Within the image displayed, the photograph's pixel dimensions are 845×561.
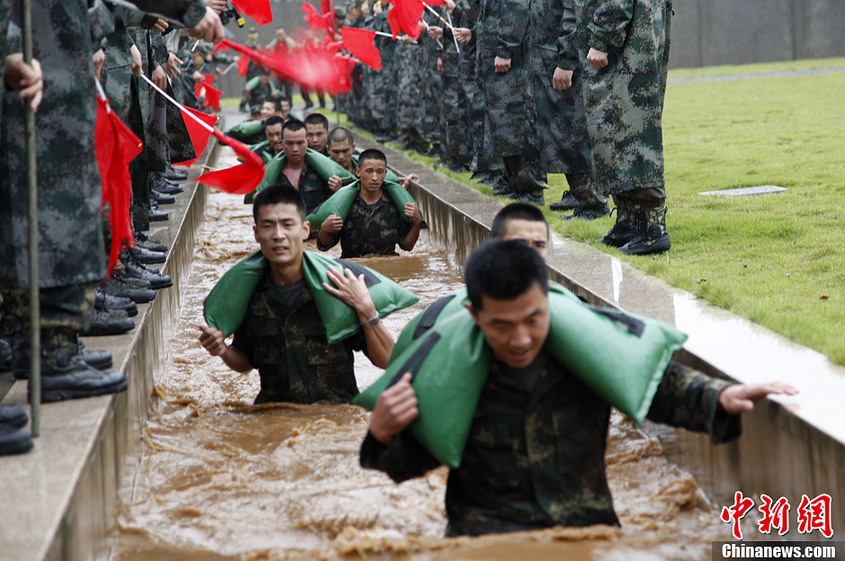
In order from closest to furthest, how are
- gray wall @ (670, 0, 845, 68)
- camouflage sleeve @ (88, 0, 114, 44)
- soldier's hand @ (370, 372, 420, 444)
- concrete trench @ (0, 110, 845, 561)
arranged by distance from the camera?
concrete trench @ (0, 110, 845, 561) < soldier's hand @ (370, 372, 420, 444) < camouflage sleeve @ (88, 0, 114, 44) < gray wall @ (670, 0, 845, 68)

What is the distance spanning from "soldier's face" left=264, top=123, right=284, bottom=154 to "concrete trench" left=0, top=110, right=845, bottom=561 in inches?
231

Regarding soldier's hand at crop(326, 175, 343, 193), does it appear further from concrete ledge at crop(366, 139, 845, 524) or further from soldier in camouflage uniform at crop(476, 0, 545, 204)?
concrete ledge at crop(366, 139, 845, 524)

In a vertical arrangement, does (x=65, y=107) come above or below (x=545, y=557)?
above

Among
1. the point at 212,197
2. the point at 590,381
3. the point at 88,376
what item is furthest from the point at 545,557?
the point at 212,197

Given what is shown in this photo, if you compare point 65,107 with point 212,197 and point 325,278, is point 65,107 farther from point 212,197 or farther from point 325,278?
point 212,197

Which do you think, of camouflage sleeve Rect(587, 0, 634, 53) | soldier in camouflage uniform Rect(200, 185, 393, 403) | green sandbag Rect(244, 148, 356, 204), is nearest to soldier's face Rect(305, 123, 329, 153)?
green sandbag Rect(244, 148, 356, 204)

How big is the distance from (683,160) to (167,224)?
5.43 metres

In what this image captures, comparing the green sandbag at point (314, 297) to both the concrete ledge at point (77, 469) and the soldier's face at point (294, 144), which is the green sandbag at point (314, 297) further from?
the soldier's face at point (294, 144)

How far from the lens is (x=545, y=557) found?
9.23ft

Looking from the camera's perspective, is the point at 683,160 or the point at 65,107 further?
the point at 683,160

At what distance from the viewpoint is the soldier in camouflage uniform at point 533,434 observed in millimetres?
2963

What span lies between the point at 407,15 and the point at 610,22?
5.03 metres

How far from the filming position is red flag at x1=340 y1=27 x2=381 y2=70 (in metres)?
10.1

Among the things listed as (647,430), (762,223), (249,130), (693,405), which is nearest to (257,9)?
(762,223)
